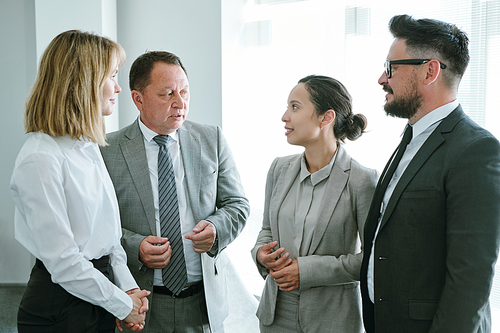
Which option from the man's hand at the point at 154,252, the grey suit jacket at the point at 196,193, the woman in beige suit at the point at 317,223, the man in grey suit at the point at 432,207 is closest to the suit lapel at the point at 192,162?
the grey suit jacket at the point at 196,193

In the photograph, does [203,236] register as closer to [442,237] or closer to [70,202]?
[70,202]

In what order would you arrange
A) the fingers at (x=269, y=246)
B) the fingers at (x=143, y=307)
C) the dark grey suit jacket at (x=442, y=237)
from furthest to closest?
1. the fingers at (x=269, y=246)
2. the fingers at (x=143, y=307)
3. the dark grey suit jacket at (x=442, y=237)

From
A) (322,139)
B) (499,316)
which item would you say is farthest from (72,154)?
(499,316)

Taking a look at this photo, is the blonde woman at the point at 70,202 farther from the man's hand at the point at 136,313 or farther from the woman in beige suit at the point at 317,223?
the woman in beige suit at the point at 317,223

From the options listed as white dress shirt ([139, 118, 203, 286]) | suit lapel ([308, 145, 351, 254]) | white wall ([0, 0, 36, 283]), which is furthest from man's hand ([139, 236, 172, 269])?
white wall ([0, 0, 36, 283])

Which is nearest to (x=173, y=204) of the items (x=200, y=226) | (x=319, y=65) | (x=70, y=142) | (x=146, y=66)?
(x=200, y=226)

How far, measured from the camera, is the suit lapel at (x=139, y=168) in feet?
6.46

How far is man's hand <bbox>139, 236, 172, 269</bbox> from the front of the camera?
1.85 m

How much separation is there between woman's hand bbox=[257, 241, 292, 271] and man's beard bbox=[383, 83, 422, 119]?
77 centimetres

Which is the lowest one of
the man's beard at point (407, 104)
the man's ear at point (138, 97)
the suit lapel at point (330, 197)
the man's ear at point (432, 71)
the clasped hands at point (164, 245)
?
the clasped hands at point (164, 245)

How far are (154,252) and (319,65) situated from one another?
1950mm

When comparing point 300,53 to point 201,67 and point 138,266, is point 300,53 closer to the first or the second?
point 201,67

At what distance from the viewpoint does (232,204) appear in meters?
2.22

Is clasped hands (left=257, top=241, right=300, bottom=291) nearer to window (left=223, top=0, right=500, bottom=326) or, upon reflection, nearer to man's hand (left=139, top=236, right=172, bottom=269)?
man's hand (left=139, top=236, right=172, bottom=269)
